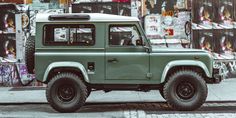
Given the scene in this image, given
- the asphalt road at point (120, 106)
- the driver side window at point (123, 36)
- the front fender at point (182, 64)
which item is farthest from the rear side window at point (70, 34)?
the front fender at point (182, 64)

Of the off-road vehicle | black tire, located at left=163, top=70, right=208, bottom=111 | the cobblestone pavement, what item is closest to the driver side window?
the off-road vehicle

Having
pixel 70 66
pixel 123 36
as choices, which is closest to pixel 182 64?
pixel 123 36

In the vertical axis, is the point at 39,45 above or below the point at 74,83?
above

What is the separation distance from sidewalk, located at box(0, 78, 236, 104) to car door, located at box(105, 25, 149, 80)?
2123 mm

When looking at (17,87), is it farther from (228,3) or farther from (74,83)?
(228,3)

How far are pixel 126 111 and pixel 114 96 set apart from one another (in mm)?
2886

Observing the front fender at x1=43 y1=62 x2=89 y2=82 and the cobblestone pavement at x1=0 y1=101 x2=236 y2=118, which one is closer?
the cobblestone pavement at x1=0 y1=101 x2=236 y2=118

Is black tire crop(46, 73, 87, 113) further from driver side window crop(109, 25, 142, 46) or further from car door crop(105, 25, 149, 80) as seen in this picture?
driver side window crop(109, 25, 142, 46)

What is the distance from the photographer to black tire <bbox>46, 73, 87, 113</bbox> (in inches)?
489

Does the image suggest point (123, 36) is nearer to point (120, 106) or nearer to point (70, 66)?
point (70, 66)

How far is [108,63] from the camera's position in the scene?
12500 millimetres

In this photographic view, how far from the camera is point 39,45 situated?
41.2 feet

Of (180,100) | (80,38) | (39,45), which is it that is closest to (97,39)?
(80,38)

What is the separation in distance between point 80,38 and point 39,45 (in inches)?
37.7
